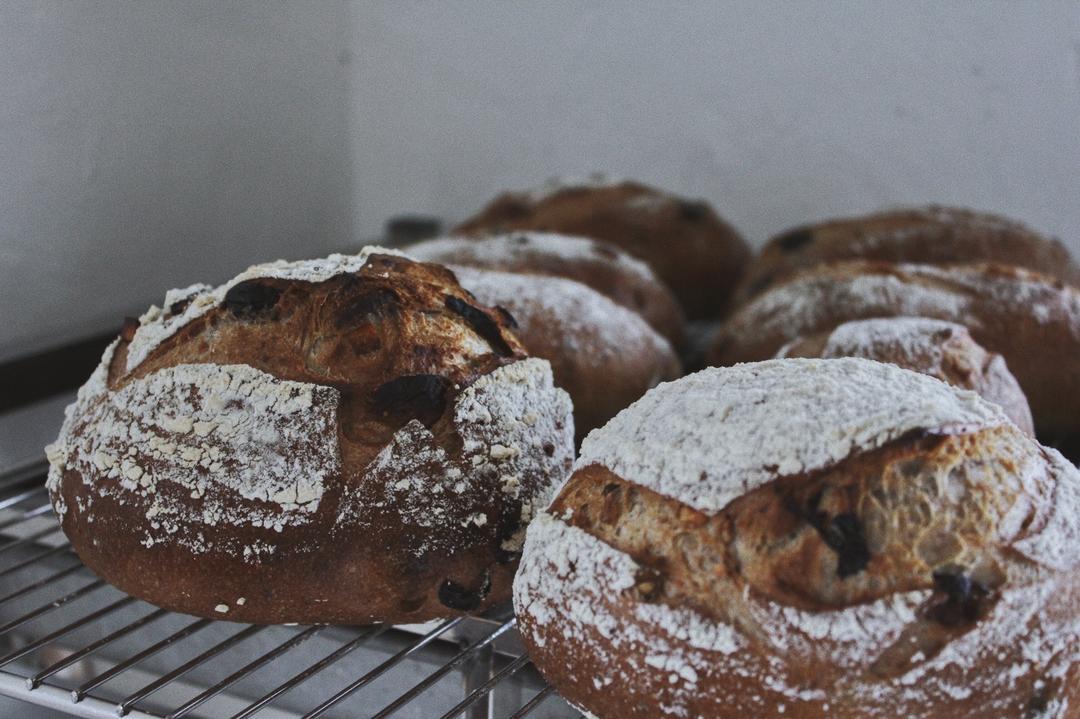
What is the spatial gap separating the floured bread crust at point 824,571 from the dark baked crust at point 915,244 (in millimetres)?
1095

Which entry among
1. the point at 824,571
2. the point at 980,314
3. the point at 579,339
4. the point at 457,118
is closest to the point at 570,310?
the point at 579,339

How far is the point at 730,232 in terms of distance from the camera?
2.38 m

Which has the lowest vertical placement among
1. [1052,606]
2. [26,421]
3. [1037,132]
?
[26,421]

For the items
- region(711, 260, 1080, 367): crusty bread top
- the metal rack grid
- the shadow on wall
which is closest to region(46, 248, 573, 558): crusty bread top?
the metal rack grid

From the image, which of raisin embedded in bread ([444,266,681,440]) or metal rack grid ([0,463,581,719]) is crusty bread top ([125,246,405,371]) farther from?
raisin embedded in bread ([444,266,681,440])

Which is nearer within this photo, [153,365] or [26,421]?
[153,365]

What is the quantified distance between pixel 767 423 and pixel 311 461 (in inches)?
17.2

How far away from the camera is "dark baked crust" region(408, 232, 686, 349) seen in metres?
1.92

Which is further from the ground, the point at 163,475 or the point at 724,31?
the point at 724,31

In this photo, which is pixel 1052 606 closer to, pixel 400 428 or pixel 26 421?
pixel 400 428

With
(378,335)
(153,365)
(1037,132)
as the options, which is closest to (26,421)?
(153,365)

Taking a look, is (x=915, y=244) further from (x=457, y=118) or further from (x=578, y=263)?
(x=457, y=118)

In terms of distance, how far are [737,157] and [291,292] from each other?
1.52m

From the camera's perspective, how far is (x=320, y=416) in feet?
3.77
